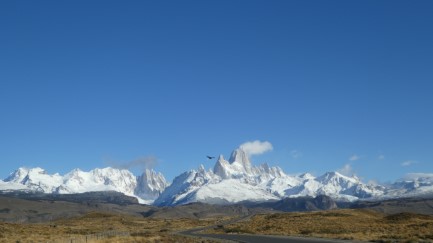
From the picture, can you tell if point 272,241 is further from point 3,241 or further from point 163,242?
point 3,241

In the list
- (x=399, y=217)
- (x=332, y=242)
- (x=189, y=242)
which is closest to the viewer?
(x=332, y=242)

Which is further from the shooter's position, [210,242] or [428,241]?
[210,242]

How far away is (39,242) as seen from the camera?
77.2m

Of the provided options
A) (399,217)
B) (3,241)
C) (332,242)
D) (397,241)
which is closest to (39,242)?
(3,241)

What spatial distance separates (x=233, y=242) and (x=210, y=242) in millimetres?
4215

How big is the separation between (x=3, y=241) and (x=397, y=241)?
54.1 meters

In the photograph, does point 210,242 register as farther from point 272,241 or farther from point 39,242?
point 39,242

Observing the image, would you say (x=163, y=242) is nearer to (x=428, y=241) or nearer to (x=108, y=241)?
(x=108, y=241)

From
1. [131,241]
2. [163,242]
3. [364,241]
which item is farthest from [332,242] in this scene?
[131,241]

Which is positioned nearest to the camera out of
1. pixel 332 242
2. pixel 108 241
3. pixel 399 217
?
pixel 332 242

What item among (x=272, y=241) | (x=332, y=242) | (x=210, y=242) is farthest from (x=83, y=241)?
(x=332, y=242)

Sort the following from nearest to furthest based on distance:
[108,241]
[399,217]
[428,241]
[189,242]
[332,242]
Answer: [428,241] < [332,242] < [189,242] < [108,241] < [399,217]

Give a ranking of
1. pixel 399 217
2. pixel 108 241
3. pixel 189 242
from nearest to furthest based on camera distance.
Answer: pixel 189 242 < pixel 108 241 < pixel 399 217

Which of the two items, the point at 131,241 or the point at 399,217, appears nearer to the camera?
the point at 131,241
